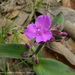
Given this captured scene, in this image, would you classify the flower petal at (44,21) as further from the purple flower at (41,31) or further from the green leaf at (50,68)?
the green leaf at (50,68)

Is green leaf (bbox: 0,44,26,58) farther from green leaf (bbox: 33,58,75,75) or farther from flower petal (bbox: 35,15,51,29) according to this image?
flower petal (bbox: 35,15,51,29)

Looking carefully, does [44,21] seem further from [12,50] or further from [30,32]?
[12,50]

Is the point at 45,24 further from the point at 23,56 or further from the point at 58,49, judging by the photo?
the point at 58,49

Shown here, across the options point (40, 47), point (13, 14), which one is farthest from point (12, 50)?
point (13, 14)

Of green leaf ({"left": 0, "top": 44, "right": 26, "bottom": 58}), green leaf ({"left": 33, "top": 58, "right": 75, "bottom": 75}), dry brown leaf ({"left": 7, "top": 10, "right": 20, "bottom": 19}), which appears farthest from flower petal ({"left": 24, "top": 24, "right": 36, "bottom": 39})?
dry brown leaf ({"left": 7, "top": 10, "right": 20, "bottom": 19})

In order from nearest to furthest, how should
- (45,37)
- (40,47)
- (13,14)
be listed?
1. (45,37)
2. (40,47)
3. (13,14)

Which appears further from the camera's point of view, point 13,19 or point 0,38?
point 13,19

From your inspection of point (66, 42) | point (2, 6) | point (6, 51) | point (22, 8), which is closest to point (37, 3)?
point (22, 8)
